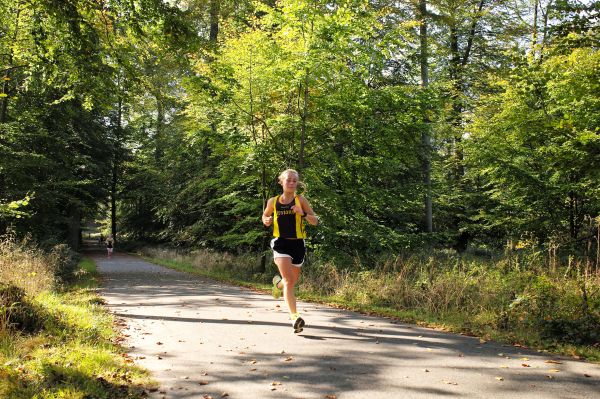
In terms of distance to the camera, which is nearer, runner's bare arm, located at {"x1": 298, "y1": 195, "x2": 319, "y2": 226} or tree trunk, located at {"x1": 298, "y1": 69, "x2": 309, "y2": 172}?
runner's bare arm, located at {"x1": 298, "y1": 195, "x2": 319, "y2": 226}

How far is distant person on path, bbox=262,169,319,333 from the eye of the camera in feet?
20.0

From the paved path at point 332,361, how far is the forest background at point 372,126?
152cm

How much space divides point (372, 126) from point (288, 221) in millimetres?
7260

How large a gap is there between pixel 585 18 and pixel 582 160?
7.57 ft

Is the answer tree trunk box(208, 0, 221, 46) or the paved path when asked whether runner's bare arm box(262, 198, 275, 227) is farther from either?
tree trunk box(208, 0, 221, 46)

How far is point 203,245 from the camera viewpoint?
74.5 ft

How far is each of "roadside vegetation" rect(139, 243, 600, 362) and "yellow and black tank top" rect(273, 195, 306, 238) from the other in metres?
2.69

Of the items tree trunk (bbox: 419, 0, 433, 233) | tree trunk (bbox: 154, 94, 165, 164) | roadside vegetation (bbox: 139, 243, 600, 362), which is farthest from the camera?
tree trunk (bbox: 154, 94, 165, 164)

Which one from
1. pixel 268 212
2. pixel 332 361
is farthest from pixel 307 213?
pixel 332 361

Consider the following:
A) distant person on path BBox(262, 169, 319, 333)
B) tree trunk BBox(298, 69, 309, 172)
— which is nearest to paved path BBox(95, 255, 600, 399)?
distant person on path BBox(262, 169, 319, 333)

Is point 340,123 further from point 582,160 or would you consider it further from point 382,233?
point 582,160

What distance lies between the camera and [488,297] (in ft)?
25.2

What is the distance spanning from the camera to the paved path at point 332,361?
12.9 feet

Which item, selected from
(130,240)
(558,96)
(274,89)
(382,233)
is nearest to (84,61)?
(274,89)
